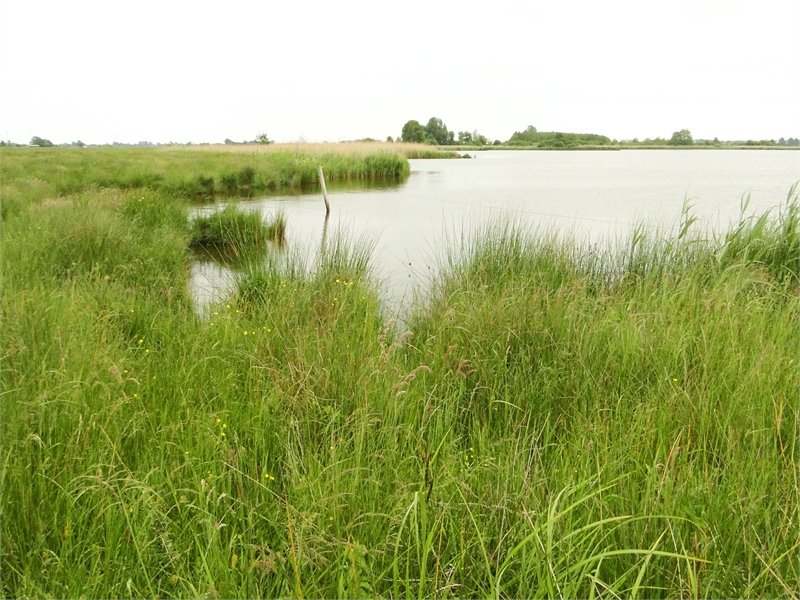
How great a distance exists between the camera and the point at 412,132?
2104 inches

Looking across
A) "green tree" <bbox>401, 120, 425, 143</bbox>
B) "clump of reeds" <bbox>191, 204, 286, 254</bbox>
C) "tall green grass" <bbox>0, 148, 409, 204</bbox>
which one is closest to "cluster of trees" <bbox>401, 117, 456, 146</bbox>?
"green tree" <bbox>401, 120, 425, 143</bbox>

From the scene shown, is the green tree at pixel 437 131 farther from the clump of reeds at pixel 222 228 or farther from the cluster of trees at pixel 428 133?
the clump of reeds at pixel 222 228

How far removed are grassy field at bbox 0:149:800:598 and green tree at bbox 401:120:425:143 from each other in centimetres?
5126

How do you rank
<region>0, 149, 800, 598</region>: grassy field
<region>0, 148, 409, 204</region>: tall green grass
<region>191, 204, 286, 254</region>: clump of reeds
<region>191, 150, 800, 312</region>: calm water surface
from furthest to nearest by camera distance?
<region>0, 148, 409, 204</region>: tall green grass, <region>191, 204, 286, 254</region>: clump of reeds, <region>191, 150, 800, 312</region>: calm water surface, <region>0, 149, 800, 598</region>: grassy field

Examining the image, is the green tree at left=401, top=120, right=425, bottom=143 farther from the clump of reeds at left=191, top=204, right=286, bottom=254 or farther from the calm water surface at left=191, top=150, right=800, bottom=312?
the clump of reeds at left=191, top=204, right=286, bottom=254

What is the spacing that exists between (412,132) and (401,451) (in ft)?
Answer: 177

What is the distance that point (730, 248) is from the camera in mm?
5504

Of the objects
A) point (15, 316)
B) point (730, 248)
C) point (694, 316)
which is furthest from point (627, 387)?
point (730, 248)

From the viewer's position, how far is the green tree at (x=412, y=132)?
175 ft

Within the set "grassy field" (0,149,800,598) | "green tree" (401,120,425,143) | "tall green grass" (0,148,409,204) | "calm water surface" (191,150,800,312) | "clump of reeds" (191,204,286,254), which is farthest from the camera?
"green tree" (401,120,425,143)

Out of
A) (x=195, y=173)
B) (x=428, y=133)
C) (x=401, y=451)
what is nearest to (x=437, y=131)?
(x=428, y=133)

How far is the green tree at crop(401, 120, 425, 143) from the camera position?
175 feet

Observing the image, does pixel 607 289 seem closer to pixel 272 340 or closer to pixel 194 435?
pixel 272 340

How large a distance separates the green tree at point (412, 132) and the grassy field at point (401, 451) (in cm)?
5126
